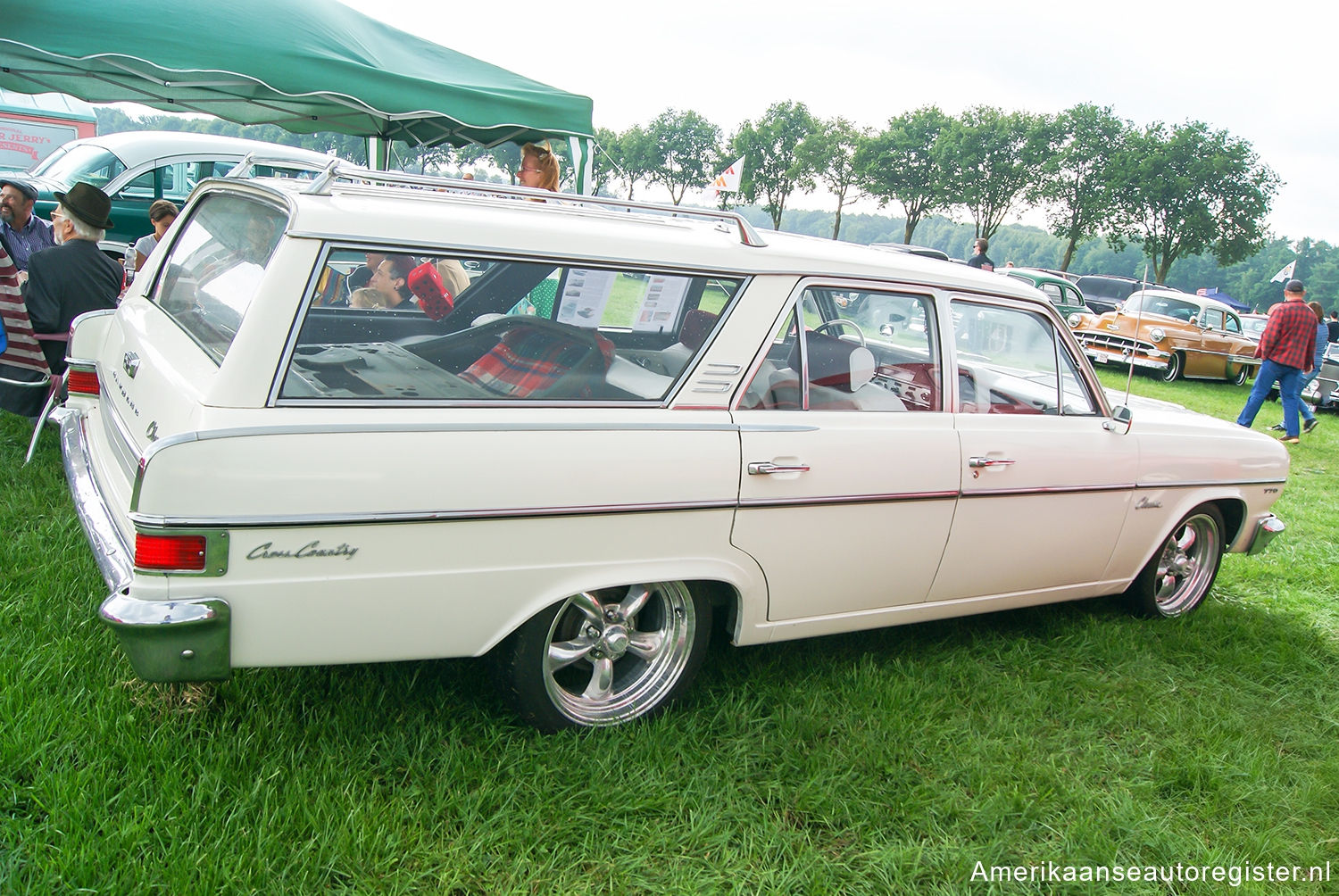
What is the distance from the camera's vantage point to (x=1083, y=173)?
47.2m

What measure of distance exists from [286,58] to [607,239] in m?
4.06

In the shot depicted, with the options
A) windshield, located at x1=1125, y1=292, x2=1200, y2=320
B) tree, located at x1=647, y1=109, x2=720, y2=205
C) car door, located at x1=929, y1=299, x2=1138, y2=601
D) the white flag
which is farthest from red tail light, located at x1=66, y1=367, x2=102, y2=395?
tree, located at x1=647, y1=109, x2=720, y2=205

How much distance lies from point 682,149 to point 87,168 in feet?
201

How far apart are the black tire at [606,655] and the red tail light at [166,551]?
885 millimetres

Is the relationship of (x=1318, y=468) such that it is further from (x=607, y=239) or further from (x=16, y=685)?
(x=16, y=685)

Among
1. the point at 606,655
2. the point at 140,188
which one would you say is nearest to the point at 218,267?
the point at 606,655

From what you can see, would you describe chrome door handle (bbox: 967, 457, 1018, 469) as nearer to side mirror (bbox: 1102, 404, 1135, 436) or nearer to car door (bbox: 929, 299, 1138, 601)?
car door (bbox: 929, 299, 1138, 601)

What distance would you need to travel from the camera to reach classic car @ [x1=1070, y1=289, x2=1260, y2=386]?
50.1 feet

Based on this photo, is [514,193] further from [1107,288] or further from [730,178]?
[1107,288]

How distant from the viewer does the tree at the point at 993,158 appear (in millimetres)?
49125

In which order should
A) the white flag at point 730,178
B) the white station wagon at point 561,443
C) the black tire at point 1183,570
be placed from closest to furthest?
the white station wagon at point 561,443 < the black tire at point 1183,570 < the white flag at point 730,178

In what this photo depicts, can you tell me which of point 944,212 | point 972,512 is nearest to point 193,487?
point 972,512

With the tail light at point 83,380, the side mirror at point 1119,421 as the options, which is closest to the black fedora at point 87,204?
the tail light at point 83,380

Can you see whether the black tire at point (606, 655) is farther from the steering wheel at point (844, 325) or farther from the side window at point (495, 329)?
the steering wheel at point (844, 325)
